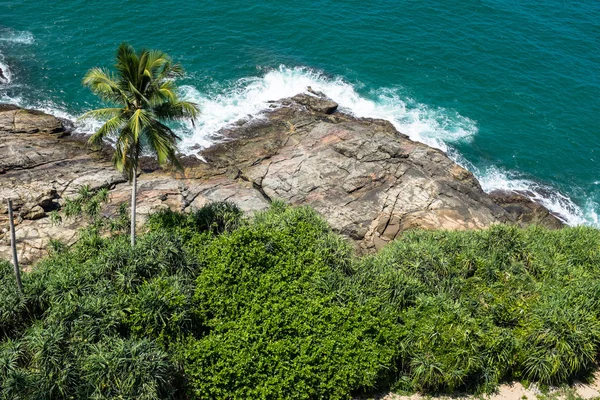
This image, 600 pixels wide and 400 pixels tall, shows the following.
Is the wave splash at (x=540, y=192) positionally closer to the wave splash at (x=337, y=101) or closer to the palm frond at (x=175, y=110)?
the wave splash at (x=337, y=101)

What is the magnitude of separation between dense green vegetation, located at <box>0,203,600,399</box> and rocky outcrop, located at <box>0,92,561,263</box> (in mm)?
6556

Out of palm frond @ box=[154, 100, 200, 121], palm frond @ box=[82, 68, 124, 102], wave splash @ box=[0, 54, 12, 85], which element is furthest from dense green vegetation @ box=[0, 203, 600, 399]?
wave splash @ box=[0, 54, 12, 85]

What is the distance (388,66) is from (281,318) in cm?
4046

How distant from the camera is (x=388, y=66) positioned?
191 feet

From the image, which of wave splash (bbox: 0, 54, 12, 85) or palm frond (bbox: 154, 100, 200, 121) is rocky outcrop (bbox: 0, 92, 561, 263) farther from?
palm frond (bbox: 154, 100, 200, 121)

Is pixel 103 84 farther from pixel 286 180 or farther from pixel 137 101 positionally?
pixel 286 180

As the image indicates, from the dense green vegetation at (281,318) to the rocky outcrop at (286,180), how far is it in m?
6.56

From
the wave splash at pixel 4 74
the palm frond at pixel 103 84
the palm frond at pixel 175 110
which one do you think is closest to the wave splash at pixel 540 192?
the palm frond at pixel 175 110

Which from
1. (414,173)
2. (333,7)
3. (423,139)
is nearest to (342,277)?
(414,173)

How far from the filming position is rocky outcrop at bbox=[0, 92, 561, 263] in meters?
36.9

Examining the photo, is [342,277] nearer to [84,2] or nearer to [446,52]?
[446,52]

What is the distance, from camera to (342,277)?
27922 millimetres

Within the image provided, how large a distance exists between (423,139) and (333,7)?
1007 inches

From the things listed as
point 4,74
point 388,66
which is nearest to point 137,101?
point 4,74
